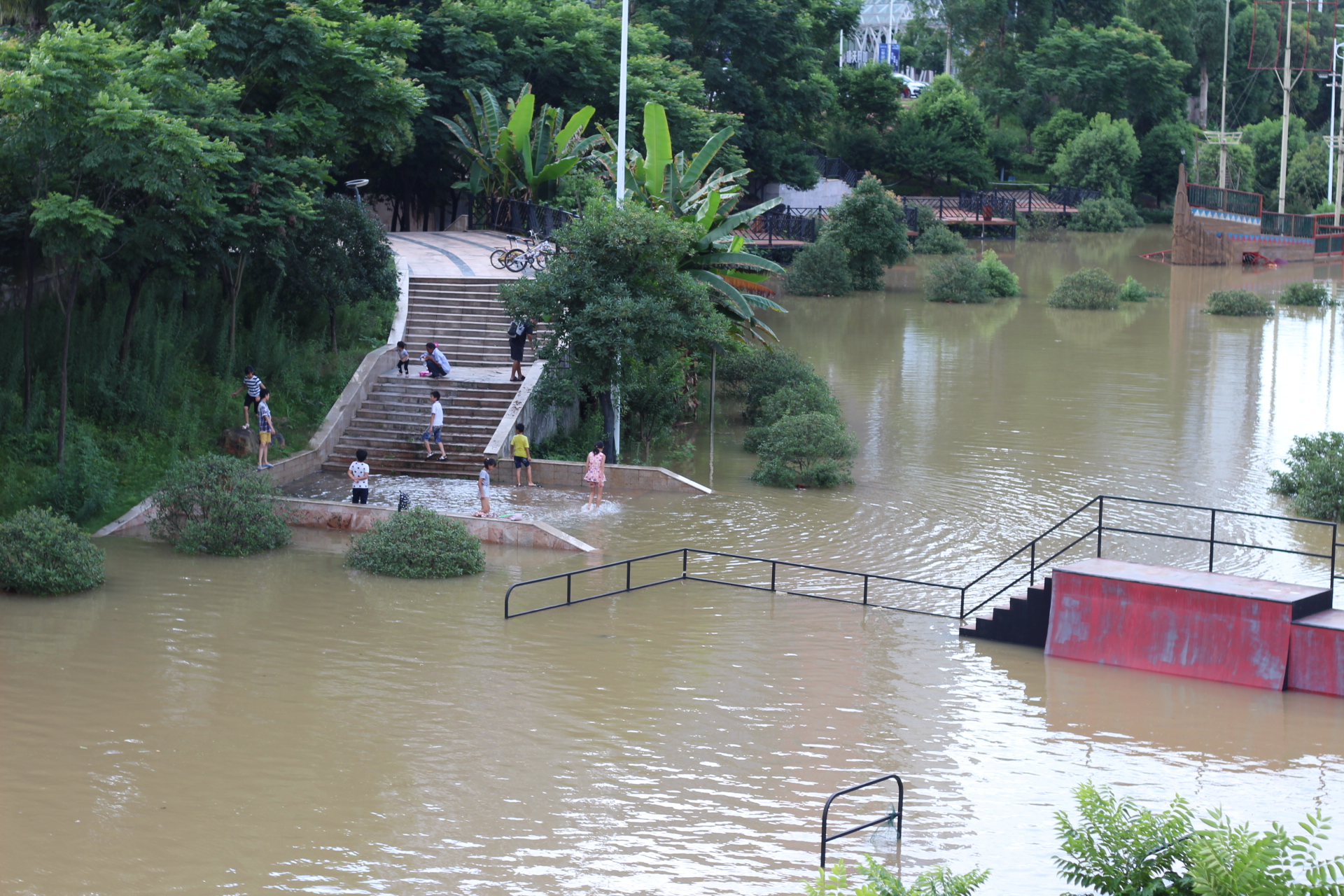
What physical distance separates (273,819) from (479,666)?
12.9 feet

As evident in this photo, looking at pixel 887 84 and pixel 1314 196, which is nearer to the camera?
pixel 887 84

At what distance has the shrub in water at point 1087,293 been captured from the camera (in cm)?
4859

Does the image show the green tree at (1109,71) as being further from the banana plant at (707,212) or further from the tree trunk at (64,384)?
the tree trunk at (64,384)

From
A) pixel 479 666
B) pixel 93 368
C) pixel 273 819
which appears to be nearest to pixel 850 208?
pixel 93 368

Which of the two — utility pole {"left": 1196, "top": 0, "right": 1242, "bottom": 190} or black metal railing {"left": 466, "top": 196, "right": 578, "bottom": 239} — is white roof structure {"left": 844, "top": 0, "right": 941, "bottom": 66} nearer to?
utility pole {"left": 1196, "top": 0, "right": 1242, "bottom": 190}

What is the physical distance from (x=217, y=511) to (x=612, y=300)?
287 inches

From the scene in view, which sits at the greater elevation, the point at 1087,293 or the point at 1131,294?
the point at 1131,294

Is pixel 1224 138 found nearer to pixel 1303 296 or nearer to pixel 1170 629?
pixel 1303 296

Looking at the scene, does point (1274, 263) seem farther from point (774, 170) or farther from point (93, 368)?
point (93, 368)

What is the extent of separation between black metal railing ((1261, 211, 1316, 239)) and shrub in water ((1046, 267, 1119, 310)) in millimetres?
20332

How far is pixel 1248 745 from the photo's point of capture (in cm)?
1306

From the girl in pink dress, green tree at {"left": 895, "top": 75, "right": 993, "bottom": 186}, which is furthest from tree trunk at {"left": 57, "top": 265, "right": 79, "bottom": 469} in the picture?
green tree at {"left": 895, "top": 75, "right": 993, "bottom": 186}

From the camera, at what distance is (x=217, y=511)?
19172 mm

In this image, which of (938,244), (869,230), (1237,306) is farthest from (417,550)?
(938,244)
